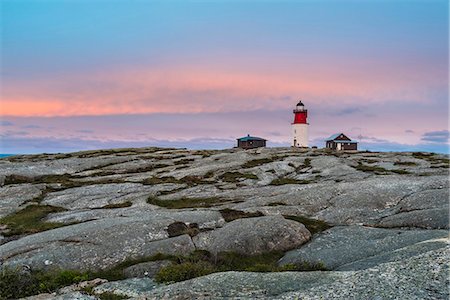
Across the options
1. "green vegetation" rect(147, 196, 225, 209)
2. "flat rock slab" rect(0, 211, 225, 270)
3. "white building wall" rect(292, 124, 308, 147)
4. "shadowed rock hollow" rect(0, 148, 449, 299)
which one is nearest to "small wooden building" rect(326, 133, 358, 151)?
"white building wall" rect(292, 124, 308, 147)

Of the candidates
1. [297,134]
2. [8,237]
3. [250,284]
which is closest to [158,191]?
[8,237]

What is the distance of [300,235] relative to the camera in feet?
108

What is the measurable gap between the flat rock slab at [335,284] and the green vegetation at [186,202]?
2735cm

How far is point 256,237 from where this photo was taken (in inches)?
1252

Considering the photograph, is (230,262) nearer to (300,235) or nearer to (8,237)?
(300,235)

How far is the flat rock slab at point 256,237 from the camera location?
31.1m

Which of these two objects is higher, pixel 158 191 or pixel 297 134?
pixel 297 134

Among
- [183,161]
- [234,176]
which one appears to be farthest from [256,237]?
[183,161]

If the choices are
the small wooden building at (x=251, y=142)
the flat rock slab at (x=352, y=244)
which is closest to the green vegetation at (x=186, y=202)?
the flat rock slab at (x=352, y=244)

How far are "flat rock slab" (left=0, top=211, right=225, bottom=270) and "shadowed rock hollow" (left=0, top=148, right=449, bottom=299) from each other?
0.08 metres

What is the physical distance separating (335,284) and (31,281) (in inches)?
725

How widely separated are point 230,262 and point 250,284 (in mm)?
9626

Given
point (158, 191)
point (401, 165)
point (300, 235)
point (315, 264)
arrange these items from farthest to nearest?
point (401, 165) → point (158, 191) → point (300, 235) → point (315, 264)

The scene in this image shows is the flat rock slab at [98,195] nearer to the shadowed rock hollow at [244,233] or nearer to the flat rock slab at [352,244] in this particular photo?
→ the shadowed rock hollow at [244,233]
